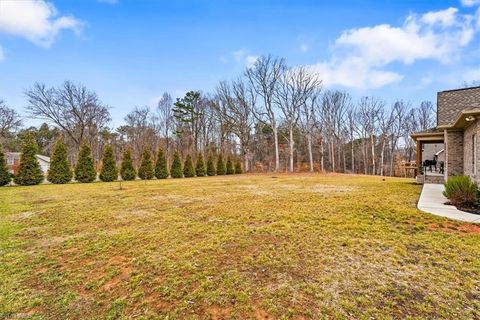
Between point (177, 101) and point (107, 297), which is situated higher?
point (177, 101)

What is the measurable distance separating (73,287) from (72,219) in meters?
3.75

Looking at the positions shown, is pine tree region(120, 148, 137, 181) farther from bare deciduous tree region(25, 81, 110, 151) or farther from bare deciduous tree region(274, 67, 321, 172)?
bare deciduous tree region(274, 67, 321, 172)

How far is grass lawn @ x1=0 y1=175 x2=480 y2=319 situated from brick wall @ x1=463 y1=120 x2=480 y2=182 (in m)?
4.16

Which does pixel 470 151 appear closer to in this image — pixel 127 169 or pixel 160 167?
pixel 160 167

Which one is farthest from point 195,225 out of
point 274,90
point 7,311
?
point 274,90

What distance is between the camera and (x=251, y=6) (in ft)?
40.9

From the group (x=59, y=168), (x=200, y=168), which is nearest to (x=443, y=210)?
(x=59, y=168)

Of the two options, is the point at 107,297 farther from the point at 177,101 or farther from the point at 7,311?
the point at 177,101

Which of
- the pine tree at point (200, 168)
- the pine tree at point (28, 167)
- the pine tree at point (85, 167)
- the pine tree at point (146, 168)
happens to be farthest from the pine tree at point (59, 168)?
the pine tree at point (200, 168)

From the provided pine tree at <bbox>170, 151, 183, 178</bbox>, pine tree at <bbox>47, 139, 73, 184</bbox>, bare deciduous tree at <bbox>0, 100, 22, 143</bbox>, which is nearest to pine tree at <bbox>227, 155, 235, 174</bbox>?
pine tree at <bbox>170, 151, 183, 178</bbox>

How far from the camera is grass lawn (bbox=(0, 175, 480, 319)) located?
2.34m

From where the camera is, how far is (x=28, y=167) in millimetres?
15234

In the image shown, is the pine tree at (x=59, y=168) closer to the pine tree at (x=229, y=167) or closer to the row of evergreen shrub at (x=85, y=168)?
the row of evergreen shrub at (x=85, y=168)

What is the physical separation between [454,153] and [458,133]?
816 mm
